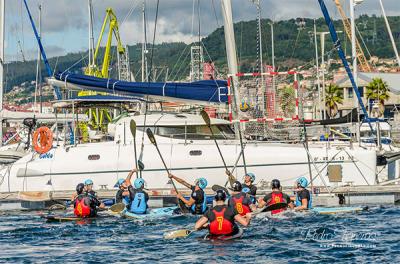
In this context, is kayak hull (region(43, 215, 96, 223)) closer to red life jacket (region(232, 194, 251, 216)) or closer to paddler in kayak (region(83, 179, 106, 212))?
paddler in kayak (region(83, 179, 106, 212))

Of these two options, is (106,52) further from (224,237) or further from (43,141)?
(224,237)

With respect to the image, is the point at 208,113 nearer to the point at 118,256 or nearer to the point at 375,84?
the point at 118,256

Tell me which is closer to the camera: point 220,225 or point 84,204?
point 220,225

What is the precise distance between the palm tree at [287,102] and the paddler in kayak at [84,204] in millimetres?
7501

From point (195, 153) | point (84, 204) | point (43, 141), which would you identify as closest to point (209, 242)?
point (84, 204)

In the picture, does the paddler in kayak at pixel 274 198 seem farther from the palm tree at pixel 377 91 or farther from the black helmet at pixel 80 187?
the palm tree at pixel 377 91

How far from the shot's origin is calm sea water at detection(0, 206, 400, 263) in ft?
63.0

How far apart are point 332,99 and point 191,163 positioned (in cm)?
6462

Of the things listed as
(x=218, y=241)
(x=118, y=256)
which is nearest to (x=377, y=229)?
(x=218, y=241)

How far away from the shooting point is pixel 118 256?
19.8m

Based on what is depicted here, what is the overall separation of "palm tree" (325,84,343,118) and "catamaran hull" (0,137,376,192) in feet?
206

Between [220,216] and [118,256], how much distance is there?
104 inches

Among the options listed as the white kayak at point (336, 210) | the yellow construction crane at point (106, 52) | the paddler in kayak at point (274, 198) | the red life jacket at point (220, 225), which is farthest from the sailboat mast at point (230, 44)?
the yellow construction crane at point (106, 52)

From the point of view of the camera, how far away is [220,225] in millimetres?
20703
